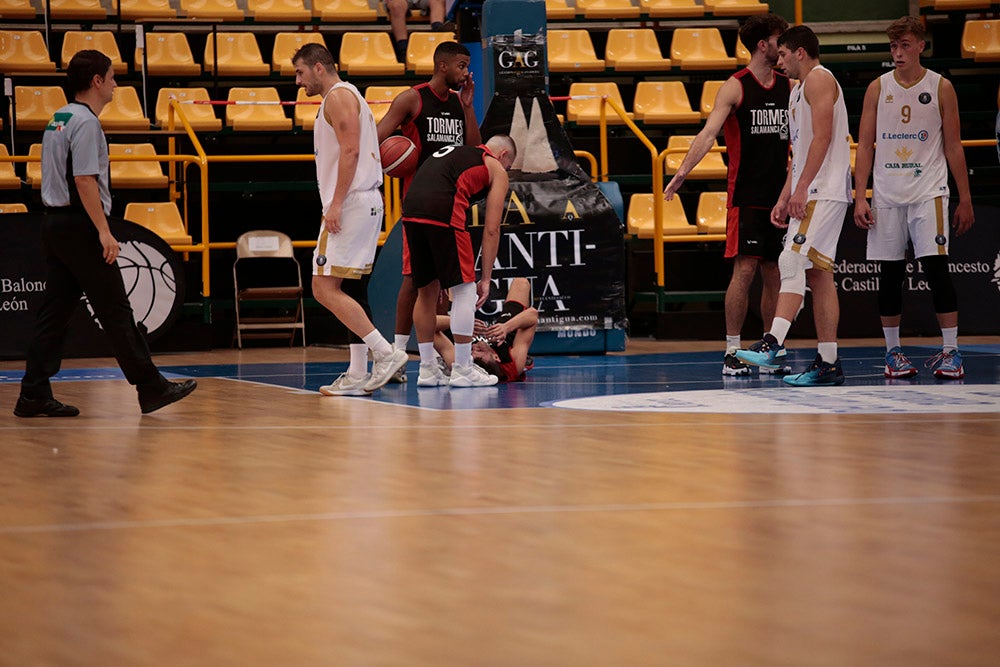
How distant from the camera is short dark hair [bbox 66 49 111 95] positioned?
641 centimetres

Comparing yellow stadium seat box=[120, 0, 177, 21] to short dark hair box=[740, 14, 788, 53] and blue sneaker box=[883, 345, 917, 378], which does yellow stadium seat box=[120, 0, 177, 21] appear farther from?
blue sneaker box=[883, 345, 917, 378]

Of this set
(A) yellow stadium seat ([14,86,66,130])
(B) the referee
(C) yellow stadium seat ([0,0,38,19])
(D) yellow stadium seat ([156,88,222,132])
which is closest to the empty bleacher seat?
(D) yellow stadium seat ([156,88,222,132])

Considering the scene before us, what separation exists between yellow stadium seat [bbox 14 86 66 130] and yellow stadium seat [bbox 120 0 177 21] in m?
1.48

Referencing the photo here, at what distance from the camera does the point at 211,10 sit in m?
14.5

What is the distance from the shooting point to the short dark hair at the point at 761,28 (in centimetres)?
812

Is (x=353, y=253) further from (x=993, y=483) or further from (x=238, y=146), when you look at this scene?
(x=238, y=146)

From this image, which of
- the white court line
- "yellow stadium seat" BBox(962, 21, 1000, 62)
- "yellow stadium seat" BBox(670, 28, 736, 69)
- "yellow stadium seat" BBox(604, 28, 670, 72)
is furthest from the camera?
"yellow stadium seat" BBox(962, 21, 1000, 62)

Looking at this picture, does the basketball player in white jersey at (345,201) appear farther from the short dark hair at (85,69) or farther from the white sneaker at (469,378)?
the short dark hair at (85,69)

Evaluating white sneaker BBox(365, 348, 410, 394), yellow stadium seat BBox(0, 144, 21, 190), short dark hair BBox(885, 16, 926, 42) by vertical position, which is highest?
short dark hair BBox(885, 16, 926, 42)

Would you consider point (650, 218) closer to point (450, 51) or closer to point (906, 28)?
point (450, 51)

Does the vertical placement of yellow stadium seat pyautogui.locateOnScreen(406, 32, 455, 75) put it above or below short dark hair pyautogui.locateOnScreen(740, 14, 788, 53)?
above

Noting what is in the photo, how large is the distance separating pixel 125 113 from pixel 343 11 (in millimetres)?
2900

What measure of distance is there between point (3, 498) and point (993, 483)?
3.00 meters

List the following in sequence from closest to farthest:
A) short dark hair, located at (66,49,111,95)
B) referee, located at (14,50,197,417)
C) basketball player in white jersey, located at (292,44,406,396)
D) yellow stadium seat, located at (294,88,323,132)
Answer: referee, located at (14,50,197,417) < short dark hair, located at (66,49,111,95) < basketball player in white jersey, located at (292,44,406,396) < yellow stadium seat, located at (294,88,323,132)
